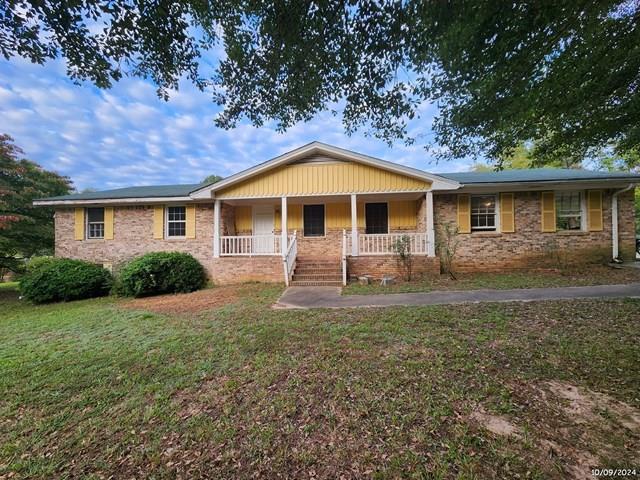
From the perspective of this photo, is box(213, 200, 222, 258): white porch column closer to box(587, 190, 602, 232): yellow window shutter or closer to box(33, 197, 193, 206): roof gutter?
box(33, 197, 193, 206): roof gutter

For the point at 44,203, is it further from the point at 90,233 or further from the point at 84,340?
the point at 84,340

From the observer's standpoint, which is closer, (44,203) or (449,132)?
(449,132)

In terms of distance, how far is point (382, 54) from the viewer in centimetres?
331

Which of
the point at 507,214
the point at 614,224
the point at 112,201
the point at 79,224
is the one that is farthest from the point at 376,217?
the point at 79,224

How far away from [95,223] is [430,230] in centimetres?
1395

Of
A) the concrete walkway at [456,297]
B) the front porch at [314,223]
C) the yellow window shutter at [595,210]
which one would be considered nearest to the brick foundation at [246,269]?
the front porch at [314,223]

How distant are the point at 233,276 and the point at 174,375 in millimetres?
6804

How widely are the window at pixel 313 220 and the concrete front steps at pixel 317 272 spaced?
156cm

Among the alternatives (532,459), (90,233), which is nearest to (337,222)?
(532,459)

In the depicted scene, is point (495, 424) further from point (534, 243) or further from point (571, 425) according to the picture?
point (534, 243)

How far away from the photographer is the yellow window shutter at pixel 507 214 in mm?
9500

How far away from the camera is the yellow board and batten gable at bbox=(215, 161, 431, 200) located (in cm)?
950

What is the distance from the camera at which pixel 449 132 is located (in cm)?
486

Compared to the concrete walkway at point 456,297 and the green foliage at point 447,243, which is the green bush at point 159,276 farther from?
the green foliage at point 447,243
